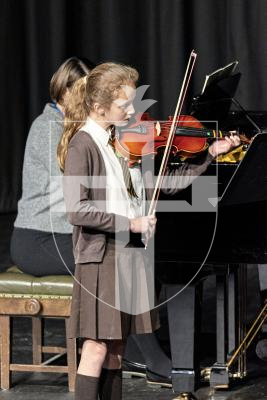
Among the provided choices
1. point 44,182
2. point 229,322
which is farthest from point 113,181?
point 229,322

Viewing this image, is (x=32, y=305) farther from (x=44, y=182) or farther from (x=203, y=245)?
(x=203, y=245)

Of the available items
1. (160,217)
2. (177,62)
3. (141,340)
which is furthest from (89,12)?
(160,217)

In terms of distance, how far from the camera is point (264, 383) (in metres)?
3.71

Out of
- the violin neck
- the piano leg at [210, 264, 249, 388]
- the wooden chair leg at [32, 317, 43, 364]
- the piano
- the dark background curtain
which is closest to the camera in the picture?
the piano

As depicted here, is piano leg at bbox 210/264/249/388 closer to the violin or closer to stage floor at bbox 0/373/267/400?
stage floor at bbox 0/373/267/400

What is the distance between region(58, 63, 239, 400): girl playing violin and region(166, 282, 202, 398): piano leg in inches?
8.6

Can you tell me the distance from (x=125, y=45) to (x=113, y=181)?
12.6 ft

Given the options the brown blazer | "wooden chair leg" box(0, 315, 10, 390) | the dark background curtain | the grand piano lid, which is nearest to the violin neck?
the grand piano lid

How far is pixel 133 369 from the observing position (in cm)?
384

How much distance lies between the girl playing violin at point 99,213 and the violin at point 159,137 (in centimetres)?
4

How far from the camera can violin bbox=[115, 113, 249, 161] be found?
2932 millimetres

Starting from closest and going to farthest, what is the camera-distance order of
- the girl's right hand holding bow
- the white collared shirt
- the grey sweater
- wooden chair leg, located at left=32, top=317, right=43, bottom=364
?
the girl's right hand holding bow, the white collared shirt, the grey sweater, wooden chair leg, located at left=32, top=317, right=43, bottom=364

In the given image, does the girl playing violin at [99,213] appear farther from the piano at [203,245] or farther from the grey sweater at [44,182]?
the grey sweater at [44,182]

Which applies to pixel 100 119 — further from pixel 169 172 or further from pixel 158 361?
pixel 158 361
